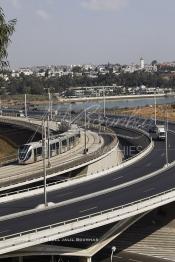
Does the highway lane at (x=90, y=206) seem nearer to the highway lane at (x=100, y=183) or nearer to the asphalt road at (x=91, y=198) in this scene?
the asphalt road at (x=91, y=198)

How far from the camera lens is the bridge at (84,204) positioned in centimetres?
3222

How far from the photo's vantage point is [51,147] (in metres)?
67.9

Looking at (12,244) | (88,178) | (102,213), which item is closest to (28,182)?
(88,178)

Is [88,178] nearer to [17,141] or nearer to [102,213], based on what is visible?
[102,213]

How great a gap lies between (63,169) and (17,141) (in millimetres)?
58168

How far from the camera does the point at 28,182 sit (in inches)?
1934

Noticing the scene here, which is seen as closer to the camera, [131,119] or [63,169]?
[63,169]

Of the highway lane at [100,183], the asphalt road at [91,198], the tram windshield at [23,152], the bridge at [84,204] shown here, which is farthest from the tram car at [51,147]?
the asphalt road at [91,198]

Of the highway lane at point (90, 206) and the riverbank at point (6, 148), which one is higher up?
the highway lane at point (90, 206)

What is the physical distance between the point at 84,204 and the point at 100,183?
9.47m

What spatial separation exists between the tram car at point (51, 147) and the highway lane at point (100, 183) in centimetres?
1000

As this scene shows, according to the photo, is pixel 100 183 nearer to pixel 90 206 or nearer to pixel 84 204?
pixel 84 204

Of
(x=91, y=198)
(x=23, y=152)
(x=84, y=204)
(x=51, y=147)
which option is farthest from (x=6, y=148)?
(x=84, y=204)

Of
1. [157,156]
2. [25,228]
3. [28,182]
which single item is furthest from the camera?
A: [157,156]
